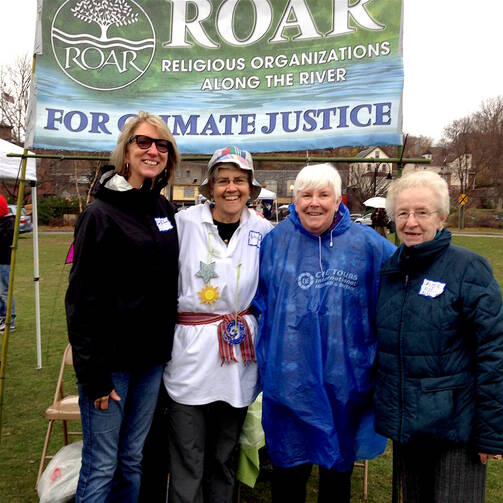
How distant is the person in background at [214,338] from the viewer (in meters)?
2.46

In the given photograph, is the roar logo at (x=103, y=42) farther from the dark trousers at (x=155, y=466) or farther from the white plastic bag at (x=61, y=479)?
the white plastic bag at (x=61, y=479)

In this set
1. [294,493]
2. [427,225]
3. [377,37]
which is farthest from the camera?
[377,37]

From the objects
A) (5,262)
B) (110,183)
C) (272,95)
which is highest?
(272,95)

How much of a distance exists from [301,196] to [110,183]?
94 cm

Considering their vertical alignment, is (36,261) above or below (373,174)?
below

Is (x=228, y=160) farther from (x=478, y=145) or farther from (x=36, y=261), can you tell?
(x=478, y=145)

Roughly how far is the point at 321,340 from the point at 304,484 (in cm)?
81

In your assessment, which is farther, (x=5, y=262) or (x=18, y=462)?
(x=5, y=262)

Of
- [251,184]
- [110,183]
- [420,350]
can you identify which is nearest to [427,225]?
[420,350]

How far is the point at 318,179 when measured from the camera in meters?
2.40

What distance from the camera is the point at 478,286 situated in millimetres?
1961

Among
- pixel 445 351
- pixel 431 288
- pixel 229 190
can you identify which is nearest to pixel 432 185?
pixel 431 288

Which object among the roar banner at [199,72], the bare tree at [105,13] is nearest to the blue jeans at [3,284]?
the roar banner at [199,72]

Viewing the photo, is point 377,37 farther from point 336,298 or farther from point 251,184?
point 336,298
